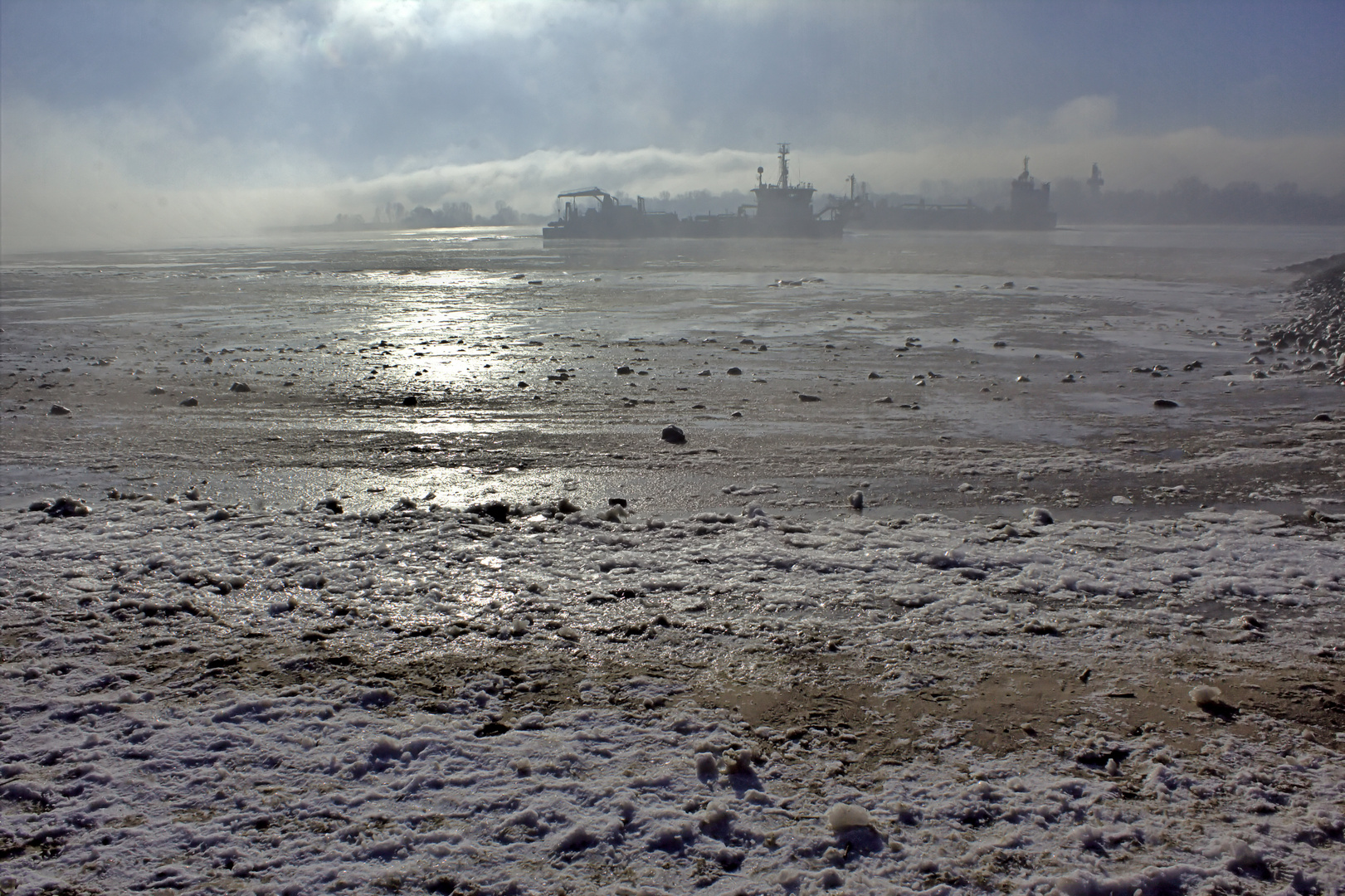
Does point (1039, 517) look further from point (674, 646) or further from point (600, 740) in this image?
point (600, 740)

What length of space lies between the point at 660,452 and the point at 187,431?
3560mm

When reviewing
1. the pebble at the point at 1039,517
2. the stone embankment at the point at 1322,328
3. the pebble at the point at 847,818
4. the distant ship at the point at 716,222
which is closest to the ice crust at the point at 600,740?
the pebble at the point at 847,818

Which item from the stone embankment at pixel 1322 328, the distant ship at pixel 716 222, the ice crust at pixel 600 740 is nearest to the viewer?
the ice crust at pixel 600 740

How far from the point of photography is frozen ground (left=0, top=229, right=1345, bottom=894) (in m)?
1.89

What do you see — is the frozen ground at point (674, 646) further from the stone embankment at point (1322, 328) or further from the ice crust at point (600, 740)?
the stone embankment at point (1322, 328)

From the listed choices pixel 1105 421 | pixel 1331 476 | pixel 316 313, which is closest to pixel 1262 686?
pixel 1331 476

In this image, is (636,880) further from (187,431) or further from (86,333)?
(86,333)

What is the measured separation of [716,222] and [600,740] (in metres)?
93.9

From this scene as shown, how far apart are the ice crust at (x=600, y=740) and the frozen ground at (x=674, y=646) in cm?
1

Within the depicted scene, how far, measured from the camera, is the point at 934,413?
649 centimetres

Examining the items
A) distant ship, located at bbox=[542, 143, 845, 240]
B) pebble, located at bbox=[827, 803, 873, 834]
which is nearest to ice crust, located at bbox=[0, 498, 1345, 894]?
pebble, located at bbox=[827, 803, 873, 834]

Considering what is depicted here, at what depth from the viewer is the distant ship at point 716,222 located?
8656cm

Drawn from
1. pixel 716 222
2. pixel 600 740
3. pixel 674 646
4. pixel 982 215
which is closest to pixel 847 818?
pixel 600 740

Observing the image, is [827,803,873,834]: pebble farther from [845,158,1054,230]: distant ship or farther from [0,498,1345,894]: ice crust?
[845,158,1054,230]: distant ship
